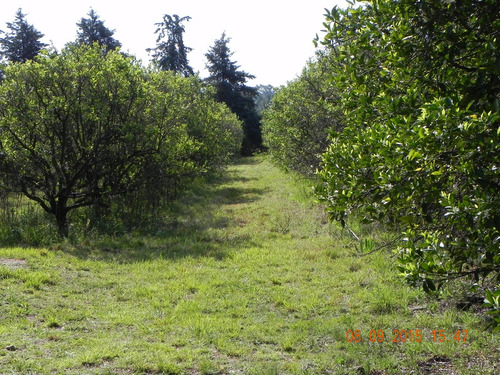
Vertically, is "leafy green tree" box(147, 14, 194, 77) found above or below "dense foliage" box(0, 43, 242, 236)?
above

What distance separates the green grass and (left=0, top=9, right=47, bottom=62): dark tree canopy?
2526 cm

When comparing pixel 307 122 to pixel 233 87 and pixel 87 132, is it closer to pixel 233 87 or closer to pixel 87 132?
pixel 87 132

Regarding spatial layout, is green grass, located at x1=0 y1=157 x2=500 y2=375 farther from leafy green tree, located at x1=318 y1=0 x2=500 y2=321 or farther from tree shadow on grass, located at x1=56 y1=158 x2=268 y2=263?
leafy green tree, located at x1=318 y1=0 x2=500 y2=321

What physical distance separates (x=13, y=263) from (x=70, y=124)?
4.29 m

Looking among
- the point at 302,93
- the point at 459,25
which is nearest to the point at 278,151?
the point at 302,93

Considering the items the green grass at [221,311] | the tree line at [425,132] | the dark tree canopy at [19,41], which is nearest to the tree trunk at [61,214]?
the green grass at [221,311]

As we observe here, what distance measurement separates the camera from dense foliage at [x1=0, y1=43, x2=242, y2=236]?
1089 centimetres

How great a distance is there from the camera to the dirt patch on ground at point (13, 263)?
817 cm

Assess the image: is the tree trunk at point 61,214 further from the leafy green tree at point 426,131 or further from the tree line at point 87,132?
the leafy green tree at point 426,131

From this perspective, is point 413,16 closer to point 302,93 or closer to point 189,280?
point 189,280

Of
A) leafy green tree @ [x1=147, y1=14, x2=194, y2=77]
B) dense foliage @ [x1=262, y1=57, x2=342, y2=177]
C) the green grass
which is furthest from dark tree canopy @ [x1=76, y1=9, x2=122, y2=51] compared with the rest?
the green grass

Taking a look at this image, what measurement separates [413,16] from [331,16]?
36.0 inches

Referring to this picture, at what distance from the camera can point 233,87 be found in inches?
1847

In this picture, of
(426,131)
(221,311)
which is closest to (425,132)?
(426,131)
